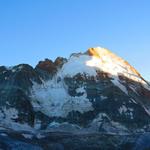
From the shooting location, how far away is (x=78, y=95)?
5566 inches

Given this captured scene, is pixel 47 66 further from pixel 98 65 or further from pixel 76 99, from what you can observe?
pixel 76 99

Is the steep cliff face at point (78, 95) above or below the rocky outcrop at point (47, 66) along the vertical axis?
below

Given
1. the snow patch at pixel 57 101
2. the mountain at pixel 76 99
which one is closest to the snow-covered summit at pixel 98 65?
the mountain at pixel 76 99

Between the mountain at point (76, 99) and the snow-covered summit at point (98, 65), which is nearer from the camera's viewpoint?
the mountain at point (76, 99)

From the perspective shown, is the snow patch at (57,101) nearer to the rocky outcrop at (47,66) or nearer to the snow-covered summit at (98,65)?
the snow-covered summit at (98,65)

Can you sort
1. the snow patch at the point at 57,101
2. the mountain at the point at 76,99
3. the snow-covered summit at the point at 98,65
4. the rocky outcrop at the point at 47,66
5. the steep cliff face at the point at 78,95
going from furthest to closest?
the rocky outcrop at the point at 47,66
the snow-covered summit at the point at 98,65
the snow patch at the point at 57,101
the steep cliff face at the point at 78,95
the mountain at the point at 76,99

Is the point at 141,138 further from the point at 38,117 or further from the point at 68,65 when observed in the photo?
the point at 68,65

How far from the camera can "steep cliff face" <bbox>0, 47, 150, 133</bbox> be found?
133 m

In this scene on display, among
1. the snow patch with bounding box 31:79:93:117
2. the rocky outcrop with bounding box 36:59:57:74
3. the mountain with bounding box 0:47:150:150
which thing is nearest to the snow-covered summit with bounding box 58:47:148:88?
the mountain with bounding box 0:47:150:150

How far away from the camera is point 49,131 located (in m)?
128

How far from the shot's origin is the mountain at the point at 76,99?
424ft

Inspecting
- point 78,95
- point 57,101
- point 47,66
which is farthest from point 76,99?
point 47,66

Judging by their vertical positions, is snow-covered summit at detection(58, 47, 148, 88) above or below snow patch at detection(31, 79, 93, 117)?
above

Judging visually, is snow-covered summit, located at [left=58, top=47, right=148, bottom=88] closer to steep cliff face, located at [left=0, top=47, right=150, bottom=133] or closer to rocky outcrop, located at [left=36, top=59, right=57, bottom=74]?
steep cliff face, located at [left=0, top=47, right=150, bottom=133]
